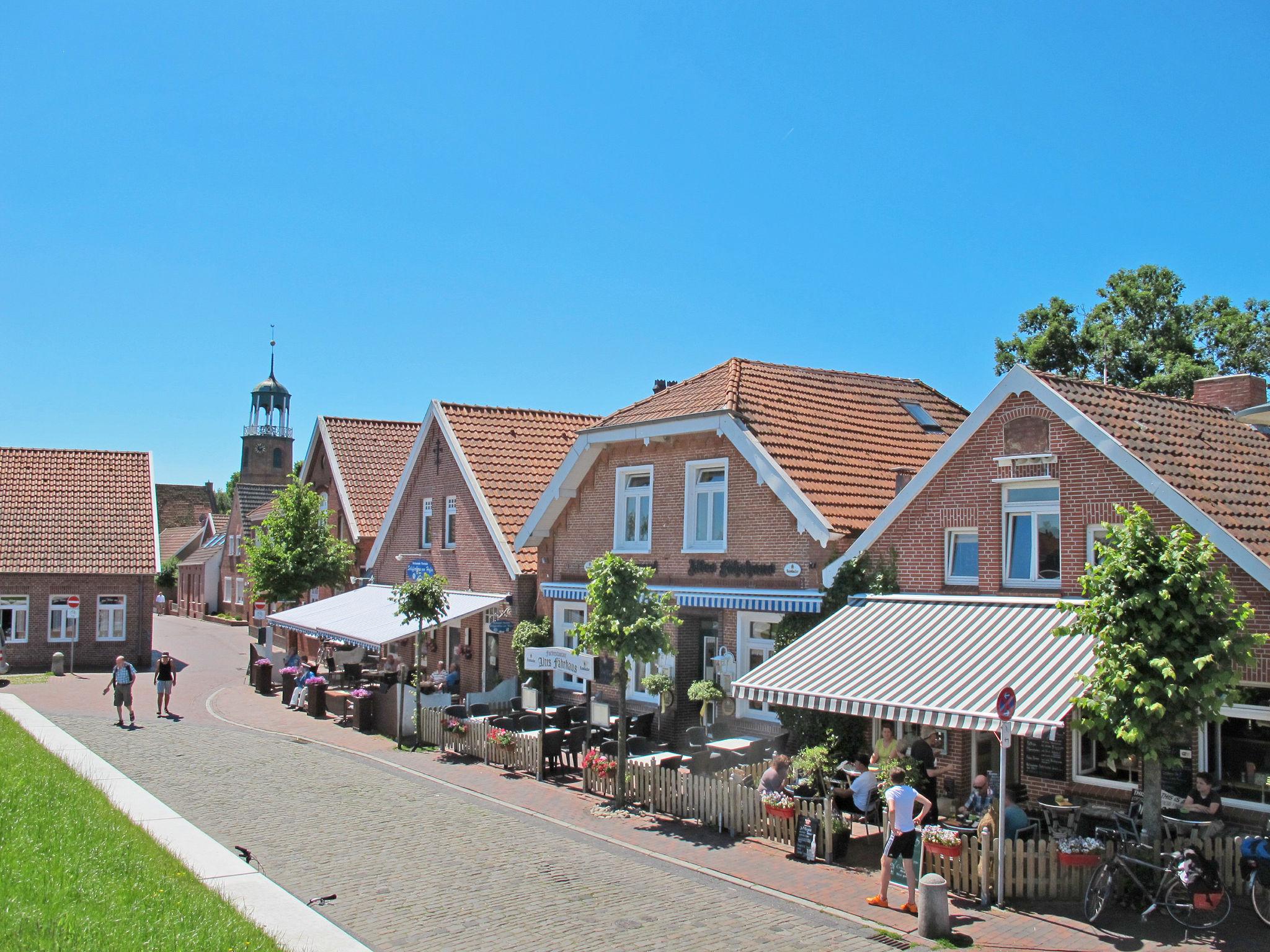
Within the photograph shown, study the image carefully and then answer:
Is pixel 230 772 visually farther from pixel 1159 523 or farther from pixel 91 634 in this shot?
pixel 91 634

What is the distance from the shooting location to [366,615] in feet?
89.4

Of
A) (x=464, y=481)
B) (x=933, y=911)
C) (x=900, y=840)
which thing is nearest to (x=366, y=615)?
(x=464, y=481)

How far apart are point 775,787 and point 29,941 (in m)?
8.89

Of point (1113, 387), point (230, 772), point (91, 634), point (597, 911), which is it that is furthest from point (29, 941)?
point (91, 634)

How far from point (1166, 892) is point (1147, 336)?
26723 mm

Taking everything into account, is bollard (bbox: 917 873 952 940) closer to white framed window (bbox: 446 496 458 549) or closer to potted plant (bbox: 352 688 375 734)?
potted plant (bbox: 352 688 375 734)

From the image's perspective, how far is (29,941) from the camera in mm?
9000

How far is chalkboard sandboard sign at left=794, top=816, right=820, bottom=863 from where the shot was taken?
44.4 feet

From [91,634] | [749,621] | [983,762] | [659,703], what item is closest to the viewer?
[983,762]

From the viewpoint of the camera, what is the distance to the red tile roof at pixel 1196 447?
1329 centimetres

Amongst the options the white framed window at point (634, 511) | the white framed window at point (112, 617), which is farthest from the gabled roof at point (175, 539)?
the white framed window at point (634, 511)

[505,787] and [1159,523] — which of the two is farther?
[505,787]

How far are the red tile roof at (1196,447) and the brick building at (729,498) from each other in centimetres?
372

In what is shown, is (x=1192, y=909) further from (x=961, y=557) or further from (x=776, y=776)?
(x=961, y=557)
